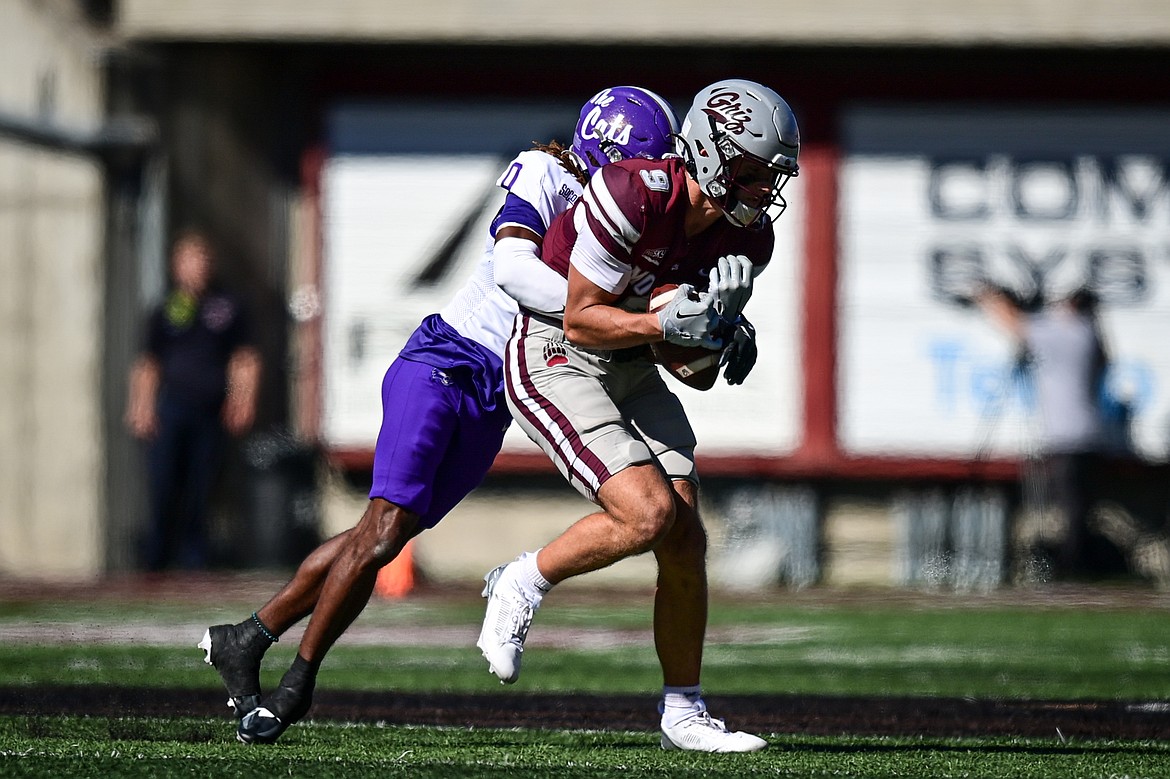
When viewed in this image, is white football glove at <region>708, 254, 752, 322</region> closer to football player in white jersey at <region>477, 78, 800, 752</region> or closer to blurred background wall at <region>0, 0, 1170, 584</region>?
football player in white jersey at <region>477, 78, 800, 752</region>

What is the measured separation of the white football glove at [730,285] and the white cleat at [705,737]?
1.17 meters

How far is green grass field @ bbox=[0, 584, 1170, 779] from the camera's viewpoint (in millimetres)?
4996

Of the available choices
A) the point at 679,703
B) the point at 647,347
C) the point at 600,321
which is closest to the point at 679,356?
the point at 647,347

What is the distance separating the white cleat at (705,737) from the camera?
209 inches

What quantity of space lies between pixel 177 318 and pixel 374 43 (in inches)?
100

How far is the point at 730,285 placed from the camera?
5047 mm

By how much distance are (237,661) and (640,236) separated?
1689 millimetres

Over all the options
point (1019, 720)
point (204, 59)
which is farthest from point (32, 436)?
point (1019, 720)

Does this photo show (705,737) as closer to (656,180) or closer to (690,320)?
(690,320)

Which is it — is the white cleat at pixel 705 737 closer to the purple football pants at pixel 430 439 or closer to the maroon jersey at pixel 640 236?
the purple football pants at pixel 430 439

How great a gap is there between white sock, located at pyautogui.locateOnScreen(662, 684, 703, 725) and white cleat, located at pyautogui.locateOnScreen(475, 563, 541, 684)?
49 centimetres

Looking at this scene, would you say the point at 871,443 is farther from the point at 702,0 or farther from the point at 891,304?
the point at 702,0

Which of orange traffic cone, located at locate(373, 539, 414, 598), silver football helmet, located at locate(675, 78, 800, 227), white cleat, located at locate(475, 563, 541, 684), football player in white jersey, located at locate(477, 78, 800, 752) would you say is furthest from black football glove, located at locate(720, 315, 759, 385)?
orange traffic cone, located at locate(373, 539, 414, 598)

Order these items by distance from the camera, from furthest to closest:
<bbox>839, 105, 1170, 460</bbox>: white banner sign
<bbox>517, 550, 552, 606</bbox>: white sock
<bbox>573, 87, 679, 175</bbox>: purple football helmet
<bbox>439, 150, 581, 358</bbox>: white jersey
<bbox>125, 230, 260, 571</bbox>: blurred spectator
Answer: <bbox>839, 105, 1170, 460</bbox>: white banner sign < <bbox>125, 230, 260, 571</bbox>: blurred spectator < <bbox>573, 87, 679, 175</bbox>: purple football helmet < <bbox>439, 150, 581, 358</bbox>: white jersey < <bbox>517, 550, 552, 606</bbox>: white sock
